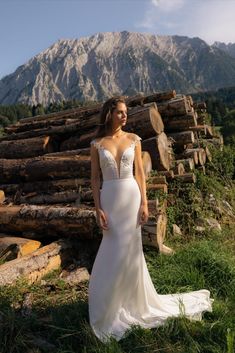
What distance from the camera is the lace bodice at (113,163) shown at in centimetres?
447

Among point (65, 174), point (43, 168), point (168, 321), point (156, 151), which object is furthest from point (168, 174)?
point (168, 321)

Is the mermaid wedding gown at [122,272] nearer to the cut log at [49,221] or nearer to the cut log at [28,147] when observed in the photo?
the cut log at [49,221]

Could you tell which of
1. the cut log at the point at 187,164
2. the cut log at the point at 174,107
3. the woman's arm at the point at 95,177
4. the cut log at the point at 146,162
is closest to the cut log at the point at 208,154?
the cut log at the point at 174,107

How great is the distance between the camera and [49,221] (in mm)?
7320

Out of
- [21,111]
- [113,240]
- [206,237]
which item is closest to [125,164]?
[113,240]

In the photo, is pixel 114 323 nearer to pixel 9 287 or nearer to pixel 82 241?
pixel 9 287

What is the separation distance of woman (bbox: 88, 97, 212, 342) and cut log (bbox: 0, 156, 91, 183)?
12.9 feet

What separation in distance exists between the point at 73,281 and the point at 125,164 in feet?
8.03

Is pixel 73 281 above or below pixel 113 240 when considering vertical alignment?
below

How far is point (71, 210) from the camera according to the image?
7262 millimetres

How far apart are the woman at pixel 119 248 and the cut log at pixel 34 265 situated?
1789mm

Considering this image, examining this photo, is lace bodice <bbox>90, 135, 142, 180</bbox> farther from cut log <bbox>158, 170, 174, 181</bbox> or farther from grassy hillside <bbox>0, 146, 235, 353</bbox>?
cut log <bbox>158, 170, 174, 181</bbox>

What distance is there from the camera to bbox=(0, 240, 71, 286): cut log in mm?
5818

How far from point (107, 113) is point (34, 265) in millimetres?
2907
